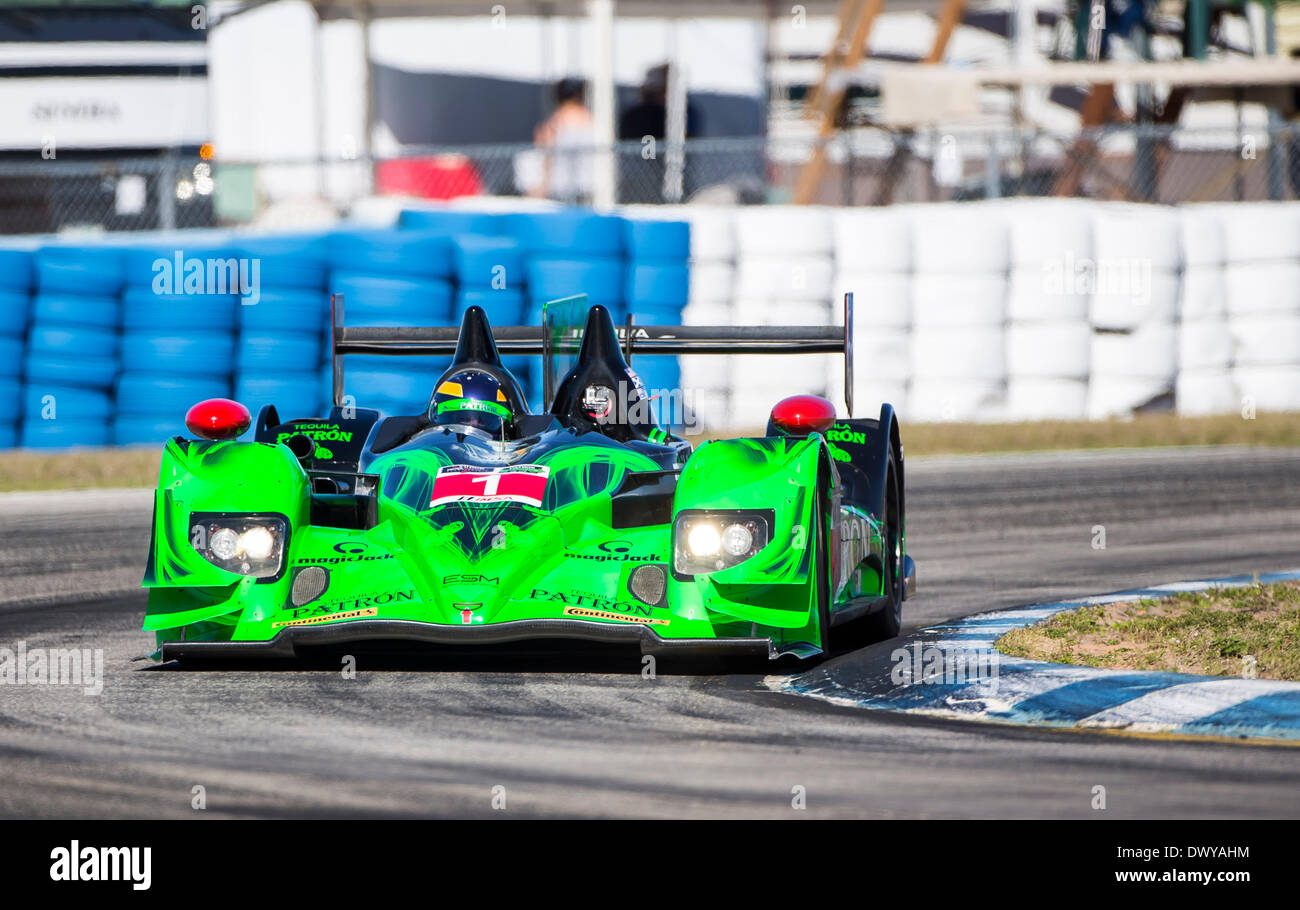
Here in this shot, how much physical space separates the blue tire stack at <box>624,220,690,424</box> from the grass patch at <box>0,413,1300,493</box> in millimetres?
1143

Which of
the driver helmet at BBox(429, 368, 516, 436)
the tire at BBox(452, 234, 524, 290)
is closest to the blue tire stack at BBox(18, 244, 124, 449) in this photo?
the tire at BBox(452, 234, 524, 290)

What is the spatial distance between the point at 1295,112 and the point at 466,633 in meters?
24.2

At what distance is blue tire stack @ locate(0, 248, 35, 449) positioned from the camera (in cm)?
1584

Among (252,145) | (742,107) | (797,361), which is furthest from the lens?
(742,107)

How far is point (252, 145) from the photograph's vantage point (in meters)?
27.0

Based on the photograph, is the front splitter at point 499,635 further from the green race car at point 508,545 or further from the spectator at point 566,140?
the spectator at point 566,140

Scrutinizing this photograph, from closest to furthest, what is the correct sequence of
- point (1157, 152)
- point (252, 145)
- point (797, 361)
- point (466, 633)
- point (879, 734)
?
point (879, 734)
point (466, 633)
point (797, 361)
point (1157, 152)
point (252, 145)

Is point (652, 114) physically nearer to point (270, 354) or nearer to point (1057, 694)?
point (270, 354)

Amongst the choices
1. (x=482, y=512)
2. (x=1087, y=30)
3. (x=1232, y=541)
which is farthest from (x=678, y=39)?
(x=482, y=512)

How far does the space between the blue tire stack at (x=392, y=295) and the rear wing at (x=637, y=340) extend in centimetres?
696

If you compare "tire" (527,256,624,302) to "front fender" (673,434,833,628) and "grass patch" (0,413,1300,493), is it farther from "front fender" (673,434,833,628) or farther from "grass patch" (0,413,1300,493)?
"front fender" (673,434,833,628)

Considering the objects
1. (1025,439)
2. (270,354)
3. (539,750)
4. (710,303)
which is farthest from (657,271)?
(539,750)

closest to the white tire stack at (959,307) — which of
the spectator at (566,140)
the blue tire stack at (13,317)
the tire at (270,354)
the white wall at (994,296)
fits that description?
the white wall at (994,296)

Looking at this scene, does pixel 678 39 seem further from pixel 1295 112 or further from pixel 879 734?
pixel 879 734
